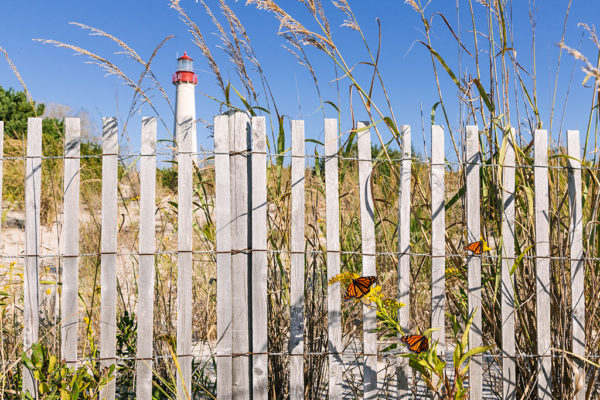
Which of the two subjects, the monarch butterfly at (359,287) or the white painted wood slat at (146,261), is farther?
the white painted wood slat at (146,261)

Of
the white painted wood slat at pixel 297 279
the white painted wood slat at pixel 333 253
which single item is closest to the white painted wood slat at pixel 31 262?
the white painted wood slat at pixel 297 279

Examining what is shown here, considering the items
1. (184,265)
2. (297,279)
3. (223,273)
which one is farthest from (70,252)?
(297,279)

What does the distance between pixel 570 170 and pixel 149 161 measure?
1.90 metres

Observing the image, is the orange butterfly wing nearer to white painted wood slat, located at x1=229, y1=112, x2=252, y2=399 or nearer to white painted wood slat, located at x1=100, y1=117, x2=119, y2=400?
white painted wood slat, located at x1=229, y1=112, x2=252, y2=399

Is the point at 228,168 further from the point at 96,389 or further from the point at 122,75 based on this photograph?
the point at 96,389

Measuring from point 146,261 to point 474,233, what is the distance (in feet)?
4.68

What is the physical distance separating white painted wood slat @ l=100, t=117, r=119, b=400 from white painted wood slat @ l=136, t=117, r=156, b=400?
11cm

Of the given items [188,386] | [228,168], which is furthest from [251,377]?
[228,168]

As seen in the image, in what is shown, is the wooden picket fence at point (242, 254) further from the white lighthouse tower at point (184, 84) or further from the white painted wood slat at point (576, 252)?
the white lighthouse tower at point (184, 84)

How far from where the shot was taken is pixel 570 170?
7.92 feet

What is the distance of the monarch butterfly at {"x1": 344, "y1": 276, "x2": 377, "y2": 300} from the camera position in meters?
1.96

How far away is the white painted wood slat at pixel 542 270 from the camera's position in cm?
230

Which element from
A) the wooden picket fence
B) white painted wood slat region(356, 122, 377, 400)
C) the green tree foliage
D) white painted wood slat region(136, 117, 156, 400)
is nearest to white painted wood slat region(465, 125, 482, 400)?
the wooden picket fence

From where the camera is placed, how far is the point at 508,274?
231cm
